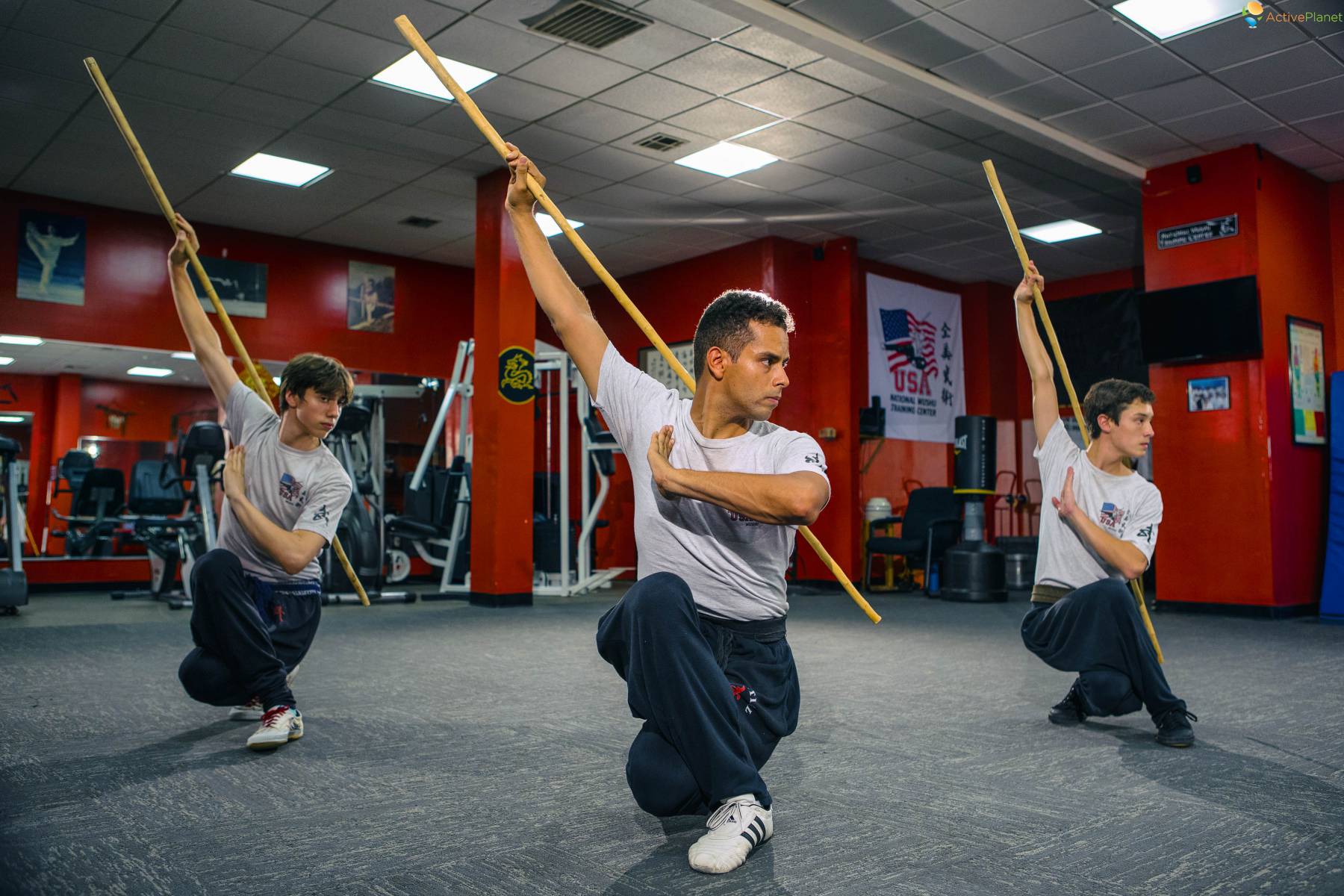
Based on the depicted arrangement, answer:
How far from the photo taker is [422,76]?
19.4 ft

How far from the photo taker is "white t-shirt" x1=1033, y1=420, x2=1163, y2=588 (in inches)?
117

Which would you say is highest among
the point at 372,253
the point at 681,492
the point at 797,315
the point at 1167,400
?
the point at 372,253

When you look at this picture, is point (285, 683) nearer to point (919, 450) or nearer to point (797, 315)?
point (797, 315)

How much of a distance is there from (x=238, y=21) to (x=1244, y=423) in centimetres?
668

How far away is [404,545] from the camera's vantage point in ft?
31.2

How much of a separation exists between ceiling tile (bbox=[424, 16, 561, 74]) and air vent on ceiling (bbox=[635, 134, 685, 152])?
1.32 metres

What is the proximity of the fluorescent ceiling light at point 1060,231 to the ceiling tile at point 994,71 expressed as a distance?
2.88 meters

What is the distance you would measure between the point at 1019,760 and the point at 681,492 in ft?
4.74

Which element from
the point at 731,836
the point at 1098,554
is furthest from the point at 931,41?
the point at 731,836

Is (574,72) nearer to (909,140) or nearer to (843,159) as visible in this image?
(843,159)

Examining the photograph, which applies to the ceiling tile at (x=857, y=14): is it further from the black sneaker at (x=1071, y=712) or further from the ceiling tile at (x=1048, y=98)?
the black sneaker at (x=1071, y=712)

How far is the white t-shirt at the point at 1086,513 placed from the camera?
2969mm

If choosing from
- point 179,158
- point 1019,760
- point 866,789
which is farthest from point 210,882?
point 179,158

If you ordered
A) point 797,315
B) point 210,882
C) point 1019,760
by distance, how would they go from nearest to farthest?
1. point 210,882
2. point 1019,760
3. point 797,315
